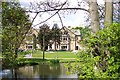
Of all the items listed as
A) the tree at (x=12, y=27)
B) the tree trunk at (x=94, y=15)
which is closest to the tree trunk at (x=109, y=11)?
the tree trunk at (x=94, y=15)

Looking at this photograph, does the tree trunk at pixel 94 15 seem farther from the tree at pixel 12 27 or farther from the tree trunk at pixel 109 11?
the tree at pixel 12 27

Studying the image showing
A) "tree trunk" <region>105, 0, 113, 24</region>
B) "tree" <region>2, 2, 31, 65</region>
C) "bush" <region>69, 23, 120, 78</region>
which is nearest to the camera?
"bush" <region>69, 23, 120, 78</region>

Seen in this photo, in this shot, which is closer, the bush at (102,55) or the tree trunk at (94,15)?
the bush at (102,55)

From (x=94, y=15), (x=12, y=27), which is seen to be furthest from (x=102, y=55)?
(x=12, y=27)

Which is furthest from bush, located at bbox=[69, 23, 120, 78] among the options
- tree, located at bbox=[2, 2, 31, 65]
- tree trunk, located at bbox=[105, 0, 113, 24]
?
tree, located at bbox=[2, 2, 31, 65]

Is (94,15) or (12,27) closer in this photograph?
(94,15)

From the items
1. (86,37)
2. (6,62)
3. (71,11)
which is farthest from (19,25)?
(86,37)

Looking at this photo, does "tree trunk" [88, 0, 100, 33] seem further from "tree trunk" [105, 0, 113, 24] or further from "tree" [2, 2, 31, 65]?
"tree" [2, 2, 31, 65]

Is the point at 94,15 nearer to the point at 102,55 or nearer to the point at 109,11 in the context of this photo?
the point at 109,11

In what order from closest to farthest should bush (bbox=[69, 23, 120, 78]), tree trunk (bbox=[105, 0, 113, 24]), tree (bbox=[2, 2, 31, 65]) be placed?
bush (bbox=[69, 23, 120, 78])
tree trunk (bbox=[105, 0, 113, 24])
tree (bbox=[2, 2, 31, 65])

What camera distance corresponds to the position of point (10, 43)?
117 inches

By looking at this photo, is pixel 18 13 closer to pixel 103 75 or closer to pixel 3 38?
pixel 3 38

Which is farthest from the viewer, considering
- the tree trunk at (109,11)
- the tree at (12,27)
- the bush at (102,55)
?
the tree at (12,27)

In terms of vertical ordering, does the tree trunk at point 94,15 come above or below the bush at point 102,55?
above
